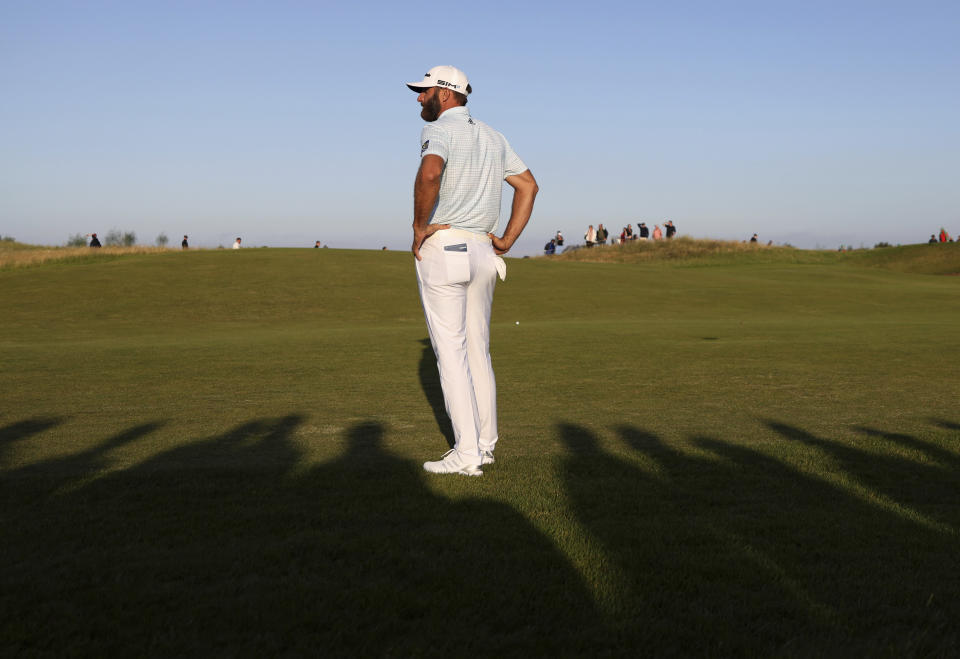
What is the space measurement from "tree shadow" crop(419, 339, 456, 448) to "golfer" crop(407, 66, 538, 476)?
0.82m

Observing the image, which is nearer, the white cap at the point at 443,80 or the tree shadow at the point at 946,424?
the white cap at the point at 443,80

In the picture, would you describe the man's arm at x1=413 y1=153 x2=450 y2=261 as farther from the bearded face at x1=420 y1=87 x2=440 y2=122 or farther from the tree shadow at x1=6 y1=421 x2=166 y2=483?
the tree shadow at x1=6 y1=421 x2=166 y2=483

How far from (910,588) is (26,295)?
30225 millimetres

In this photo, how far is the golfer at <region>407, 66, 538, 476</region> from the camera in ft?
17.5

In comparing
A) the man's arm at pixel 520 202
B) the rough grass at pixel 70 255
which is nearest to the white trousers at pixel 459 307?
the man's arm at pixel 520 202

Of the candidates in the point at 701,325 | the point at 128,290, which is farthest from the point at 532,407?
the point at 128,290

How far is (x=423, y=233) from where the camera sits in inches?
211

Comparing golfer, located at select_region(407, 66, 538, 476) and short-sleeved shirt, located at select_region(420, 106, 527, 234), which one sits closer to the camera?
golfer, located at select_region(407, 66, 538, 476)

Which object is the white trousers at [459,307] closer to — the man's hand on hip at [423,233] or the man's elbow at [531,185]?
the man's hand on hip at [423,233]

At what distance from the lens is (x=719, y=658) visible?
8.41 ft

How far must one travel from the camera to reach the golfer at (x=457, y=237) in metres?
5.32

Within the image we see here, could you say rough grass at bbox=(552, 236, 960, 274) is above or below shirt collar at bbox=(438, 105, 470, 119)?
below

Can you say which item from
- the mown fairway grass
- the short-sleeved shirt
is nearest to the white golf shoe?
the mown fairway grass

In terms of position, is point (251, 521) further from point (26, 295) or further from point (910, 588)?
point (26, 295)
